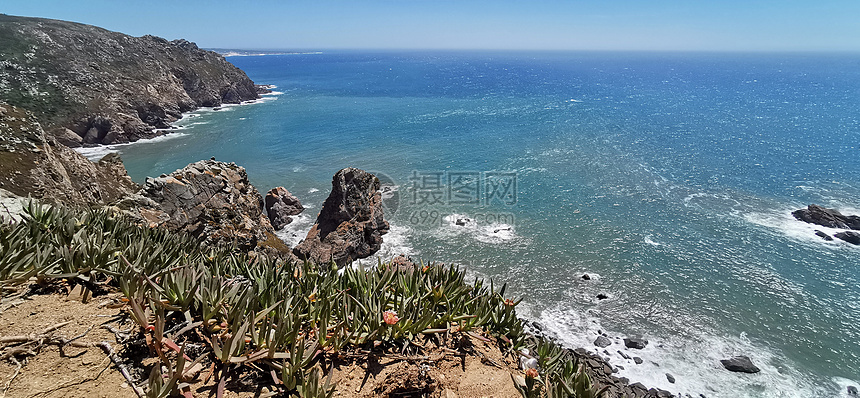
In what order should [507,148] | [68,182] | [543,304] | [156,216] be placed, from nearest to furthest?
[156,216] < [68,182] < [543,304] < [507,148]

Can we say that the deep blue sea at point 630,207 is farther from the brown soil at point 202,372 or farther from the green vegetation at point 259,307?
the brown soil at point 202,372

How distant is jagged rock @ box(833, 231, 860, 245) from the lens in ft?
90.0

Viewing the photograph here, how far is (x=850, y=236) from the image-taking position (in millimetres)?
27594

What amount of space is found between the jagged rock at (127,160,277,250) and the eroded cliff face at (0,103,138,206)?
1726mm

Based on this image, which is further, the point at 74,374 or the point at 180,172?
the point at 180,172

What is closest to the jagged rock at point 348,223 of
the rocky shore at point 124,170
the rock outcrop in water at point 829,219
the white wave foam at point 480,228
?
the rocky shore at point 124,170

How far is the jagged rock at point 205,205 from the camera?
14.2 meters

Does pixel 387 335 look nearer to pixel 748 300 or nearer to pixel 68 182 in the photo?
pixel 68 182

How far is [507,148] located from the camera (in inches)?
1950

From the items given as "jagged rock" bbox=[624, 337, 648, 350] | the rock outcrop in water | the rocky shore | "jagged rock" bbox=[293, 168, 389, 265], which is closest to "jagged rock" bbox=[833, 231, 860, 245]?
the rock outcrop in water

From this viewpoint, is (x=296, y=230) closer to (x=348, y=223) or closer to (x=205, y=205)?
(x=348, y=223)

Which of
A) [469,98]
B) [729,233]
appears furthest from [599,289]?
[469,98]

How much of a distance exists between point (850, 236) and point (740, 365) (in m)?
19.3

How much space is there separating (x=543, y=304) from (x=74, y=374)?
20.1 metres
